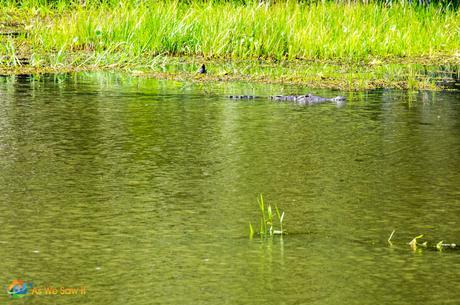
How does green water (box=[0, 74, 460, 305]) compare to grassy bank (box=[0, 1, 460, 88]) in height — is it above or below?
below

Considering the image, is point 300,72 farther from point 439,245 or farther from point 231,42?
point 439,245

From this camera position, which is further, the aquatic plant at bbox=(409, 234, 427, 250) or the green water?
the aquatic plant at bbox=(409, 234, 427, 250)

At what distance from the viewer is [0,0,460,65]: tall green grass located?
13.4 meters

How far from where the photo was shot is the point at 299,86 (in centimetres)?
1088

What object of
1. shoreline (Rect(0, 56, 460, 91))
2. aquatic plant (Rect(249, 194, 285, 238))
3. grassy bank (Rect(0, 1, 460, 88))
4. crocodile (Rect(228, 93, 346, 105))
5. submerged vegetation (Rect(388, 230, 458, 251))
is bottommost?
submerged vegetation (Rect(388, 230, 458, 251))

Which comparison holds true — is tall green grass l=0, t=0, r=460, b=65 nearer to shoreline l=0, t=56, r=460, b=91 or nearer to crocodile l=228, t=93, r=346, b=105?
shoreline l=0, t=56, r=460, b=91

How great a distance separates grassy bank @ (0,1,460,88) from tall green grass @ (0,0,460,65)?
0.01m

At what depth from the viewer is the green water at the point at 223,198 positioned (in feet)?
12.9

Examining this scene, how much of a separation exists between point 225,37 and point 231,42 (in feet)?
0.54

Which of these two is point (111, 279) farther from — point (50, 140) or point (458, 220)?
point (50, 140)

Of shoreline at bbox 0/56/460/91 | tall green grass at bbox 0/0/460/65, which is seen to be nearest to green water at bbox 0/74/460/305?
shoreline at bbox 0/56/460/91

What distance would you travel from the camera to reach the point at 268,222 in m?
4.84

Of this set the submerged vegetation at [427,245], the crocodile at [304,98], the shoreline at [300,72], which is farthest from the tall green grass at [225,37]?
the submerged vegetation at [427,245]

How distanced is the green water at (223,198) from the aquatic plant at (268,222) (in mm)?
56
